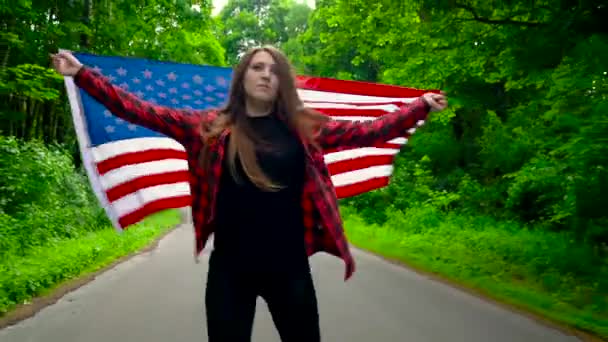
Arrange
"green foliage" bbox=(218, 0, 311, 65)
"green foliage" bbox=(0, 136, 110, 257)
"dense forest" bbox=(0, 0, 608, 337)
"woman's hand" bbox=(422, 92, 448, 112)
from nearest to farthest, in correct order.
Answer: "woman's hand" bbox=(422, 92, 448, 112)
"dense forest" bbox=(0, 0, 608, 337)
"green foliage" bbox=(0, 136, 110, 257)
"green foliage" bbox=(218, 0, 311, 65)

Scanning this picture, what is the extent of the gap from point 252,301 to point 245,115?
2.58 feet

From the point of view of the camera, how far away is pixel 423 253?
17.0 m

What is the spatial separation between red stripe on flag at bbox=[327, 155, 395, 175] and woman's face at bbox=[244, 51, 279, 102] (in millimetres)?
1714

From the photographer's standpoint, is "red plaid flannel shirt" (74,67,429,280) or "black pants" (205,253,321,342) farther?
"red plaid flannel shirt" (74,67,429,280)

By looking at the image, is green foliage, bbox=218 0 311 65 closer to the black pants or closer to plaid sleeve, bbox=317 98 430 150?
plaid sleeve, bbox=317 98 430 150

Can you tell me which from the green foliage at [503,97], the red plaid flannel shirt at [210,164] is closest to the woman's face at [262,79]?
the red plaid flannel shirt at [210,164]

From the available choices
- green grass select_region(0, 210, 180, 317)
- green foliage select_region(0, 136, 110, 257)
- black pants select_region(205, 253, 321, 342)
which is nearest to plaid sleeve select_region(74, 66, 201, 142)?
black pants select_region(205, 253, 321, 342)

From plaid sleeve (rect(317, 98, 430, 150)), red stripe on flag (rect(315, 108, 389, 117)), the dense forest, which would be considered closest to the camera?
plaid sleeve (rect(317, 98, 430, 150))

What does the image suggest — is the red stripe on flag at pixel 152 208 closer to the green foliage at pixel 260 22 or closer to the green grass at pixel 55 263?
the green grass at pixel 55 263

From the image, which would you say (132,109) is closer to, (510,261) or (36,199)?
(510,261)

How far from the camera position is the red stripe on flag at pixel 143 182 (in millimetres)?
4020

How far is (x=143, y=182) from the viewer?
13.8 ft

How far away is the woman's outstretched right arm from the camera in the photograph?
2967 millimetres

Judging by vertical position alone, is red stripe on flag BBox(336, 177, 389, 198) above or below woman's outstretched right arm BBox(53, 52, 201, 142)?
below
